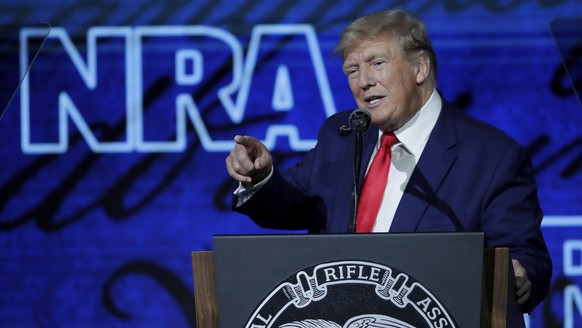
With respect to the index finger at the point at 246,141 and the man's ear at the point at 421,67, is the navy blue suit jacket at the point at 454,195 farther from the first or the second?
the index finger at the point at 246,141

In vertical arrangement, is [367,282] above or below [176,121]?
below

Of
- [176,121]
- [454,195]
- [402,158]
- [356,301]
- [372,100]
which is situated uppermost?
[176,121]

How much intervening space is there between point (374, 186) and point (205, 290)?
26.4 inches

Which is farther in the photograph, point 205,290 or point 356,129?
point 356,129

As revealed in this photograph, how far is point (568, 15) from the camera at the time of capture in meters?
3.03

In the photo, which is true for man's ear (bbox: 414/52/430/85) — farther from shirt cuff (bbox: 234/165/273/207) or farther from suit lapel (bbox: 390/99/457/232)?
shirt cuff (bbox: 234/165/273/207)

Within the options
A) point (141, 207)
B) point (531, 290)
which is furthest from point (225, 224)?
point (531, 290)

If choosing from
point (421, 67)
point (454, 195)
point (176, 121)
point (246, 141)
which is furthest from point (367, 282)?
point (176, 121)

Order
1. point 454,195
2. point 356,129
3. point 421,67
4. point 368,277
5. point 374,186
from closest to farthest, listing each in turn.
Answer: point 368,277 → point 356,129 → point 454,195 → point 374,186 → point 421,67

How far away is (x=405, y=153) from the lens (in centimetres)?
202

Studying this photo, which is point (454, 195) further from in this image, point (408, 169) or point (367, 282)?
point (367, 282)

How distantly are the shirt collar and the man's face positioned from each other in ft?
0.06

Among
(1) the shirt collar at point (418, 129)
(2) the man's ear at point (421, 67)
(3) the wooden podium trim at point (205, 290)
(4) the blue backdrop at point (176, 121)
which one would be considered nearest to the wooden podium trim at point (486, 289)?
(3) the wooden podium trim at point (205, 290)

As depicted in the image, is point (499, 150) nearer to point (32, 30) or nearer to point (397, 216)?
point (397, 216)
